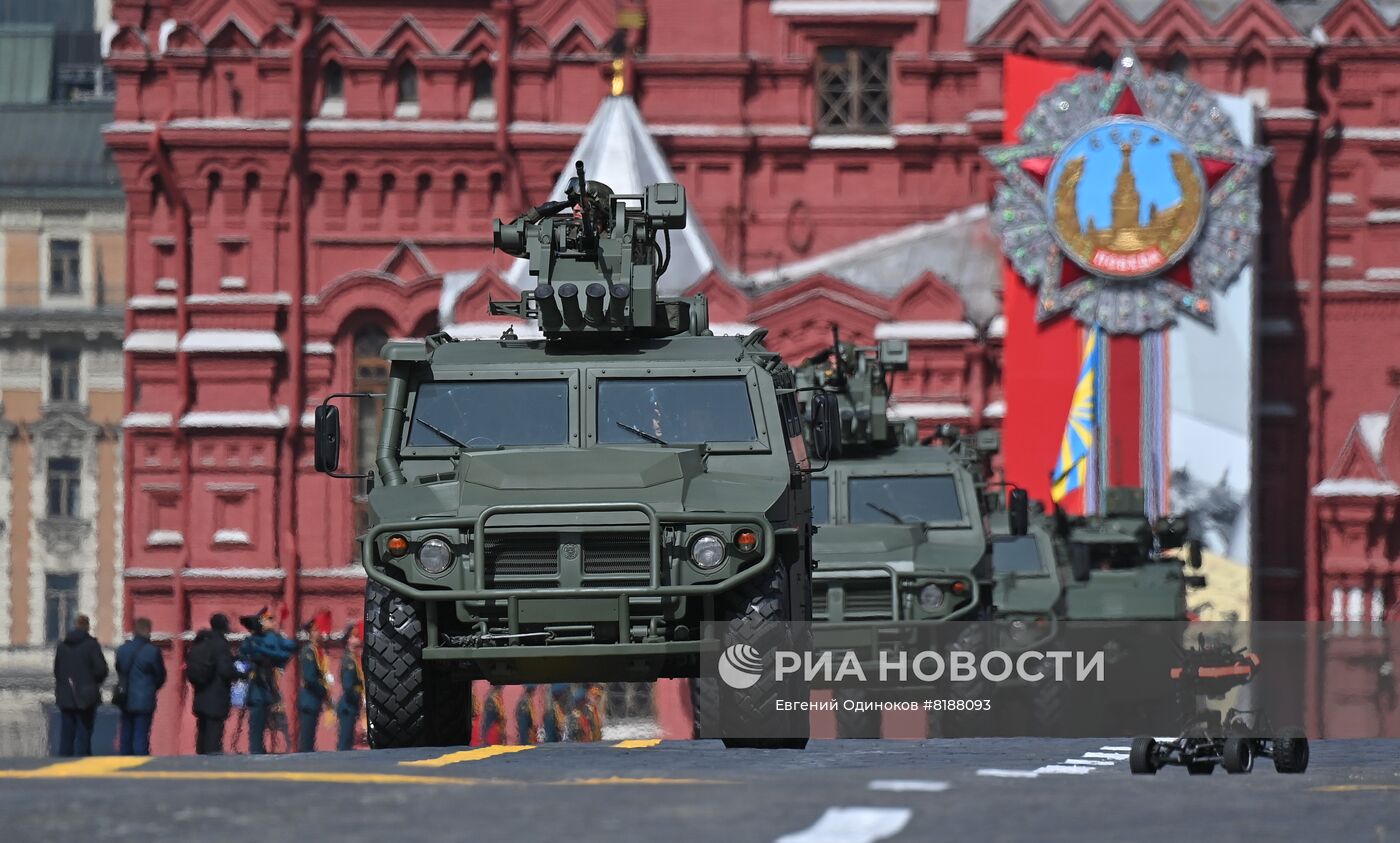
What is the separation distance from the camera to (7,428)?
88688 mm

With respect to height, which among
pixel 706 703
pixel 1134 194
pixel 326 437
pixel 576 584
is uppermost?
pixel 1134 194

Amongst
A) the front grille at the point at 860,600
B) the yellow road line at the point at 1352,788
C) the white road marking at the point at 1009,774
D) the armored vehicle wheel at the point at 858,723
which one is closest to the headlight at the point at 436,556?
the white road marking at the point at 1009,774

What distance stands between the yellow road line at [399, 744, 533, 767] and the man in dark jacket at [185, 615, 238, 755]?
10255 millimetres

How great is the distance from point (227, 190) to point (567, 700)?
1167cm

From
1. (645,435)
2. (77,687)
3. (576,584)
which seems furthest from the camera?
(77,687)

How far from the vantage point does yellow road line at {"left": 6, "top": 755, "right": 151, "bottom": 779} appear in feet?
38.1

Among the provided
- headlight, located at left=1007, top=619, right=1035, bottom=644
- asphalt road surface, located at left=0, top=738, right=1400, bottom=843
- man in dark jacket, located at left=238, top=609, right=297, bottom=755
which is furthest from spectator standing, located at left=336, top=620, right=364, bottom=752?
asphalt road surface, located at left=0, top=738, right=1400, bottom=843

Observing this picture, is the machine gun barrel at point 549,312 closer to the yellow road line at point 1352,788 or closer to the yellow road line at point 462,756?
the yellow road line at point 462,756

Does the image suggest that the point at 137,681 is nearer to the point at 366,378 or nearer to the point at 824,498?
the point at 824,498

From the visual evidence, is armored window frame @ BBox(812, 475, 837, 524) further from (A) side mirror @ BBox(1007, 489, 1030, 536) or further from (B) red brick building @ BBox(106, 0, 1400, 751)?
(B) red brick building @ BBox(106, 0, 1400, 751)

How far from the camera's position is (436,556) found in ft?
50.5

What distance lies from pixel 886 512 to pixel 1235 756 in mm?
9895

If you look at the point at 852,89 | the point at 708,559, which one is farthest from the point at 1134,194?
the point at 708,559

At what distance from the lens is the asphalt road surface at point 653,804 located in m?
9.42
